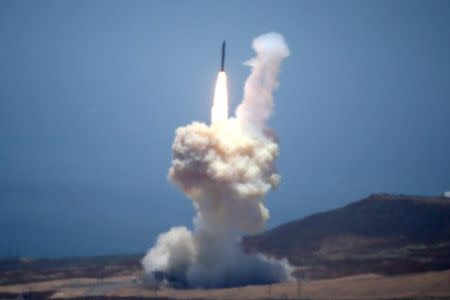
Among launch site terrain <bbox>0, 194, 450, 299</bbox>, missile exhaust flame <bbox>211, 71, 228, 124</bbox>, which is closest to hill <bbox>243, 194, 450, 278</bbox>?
launch site terrain <bbox>0, 194, 450, 299</bbox>

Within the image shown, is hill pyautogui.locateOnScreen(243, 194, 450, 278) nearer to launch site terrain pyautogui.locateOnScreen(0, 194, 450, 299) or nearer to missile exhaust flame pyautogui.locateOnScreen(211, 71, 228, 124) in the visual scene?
launch site terrain pyautogui.locateOnScreen(0, 194, 450, 299)

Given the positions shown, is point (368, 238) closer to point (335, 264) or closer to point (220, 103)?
point (335, 264)

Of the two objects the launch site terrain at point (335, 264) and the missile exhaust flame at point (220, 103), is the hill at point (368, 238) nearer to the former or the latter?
the launch site terrain at point (335, 264)

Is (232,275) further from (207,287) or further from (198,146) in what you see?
(198,146)

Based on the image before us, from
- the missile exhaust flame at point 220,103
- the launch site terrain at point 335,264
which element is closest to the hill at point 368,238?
the launch site terrain at point 335,264

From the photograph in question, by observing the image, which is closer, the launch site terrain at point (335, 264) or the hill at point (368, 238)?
the launch site terrain at point (335, 264)

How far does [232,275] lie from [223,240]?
4.58 meters

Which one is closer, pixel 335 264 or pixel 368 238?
pixel 335 264

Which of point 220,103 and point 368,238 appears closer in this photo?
point 220,103

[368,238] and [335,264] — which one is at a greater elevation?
[368,238]

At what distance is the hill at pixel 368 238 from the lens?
97812mm

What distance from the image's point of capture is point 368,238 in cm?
12200

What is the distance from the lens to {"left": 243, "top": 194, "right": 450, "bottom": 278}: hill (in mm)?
97812

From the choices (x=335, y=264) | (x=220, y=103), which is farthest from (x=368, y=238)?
(x=220, y=103)
